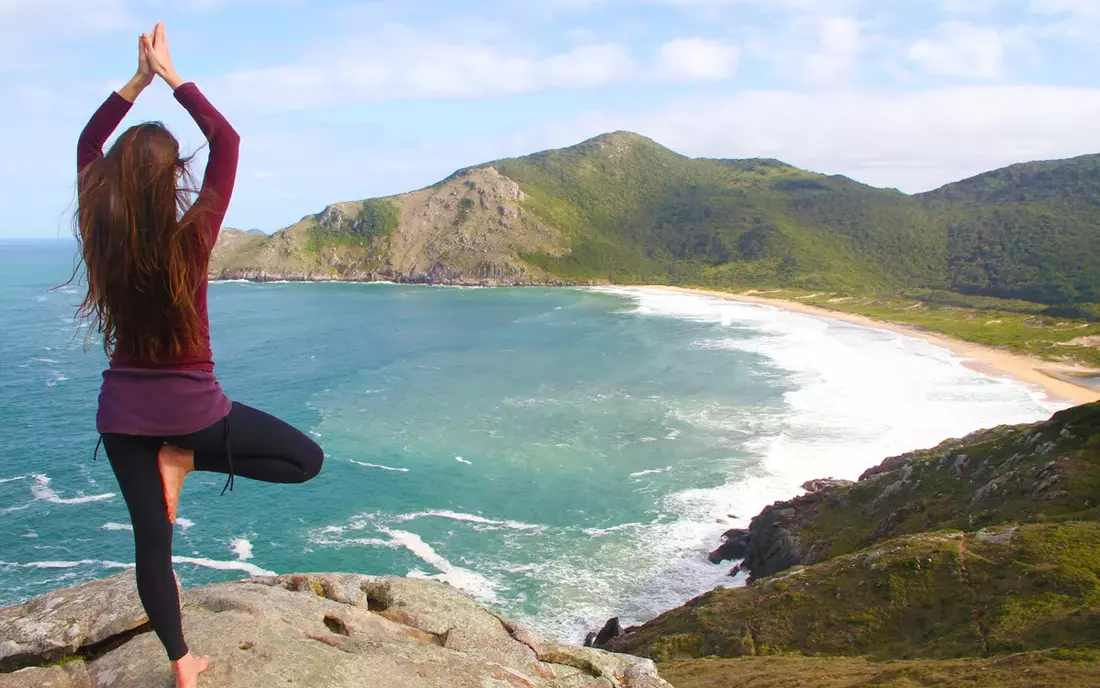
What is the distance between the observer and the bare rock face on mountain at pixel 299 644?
6480mm

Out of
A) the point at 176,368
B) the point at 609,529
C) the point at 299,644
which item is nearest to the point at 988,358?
the point at 609,529

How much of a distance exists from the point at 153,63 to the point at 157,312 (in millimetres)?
1621

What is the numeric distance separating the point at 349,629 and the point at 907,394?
2488 inches

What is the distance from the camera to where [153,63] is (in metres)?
4.64

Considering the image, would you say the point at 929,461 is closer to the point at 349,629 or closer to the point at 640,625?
the point at 640,625

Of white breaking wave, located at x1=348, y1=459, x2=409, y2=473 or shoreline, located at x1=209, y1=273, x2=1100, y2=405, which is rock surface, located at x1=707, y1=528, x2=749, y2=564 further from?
shoreline, located at x1=209, y1=273, x2=1100, y2=405

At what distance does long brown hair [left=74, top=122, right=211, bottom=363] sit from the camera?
4180 mm

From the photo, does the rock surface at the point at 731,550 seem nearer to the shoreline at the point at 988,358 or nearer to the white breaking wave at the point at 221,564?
the white breaking wave at the point at 221,564

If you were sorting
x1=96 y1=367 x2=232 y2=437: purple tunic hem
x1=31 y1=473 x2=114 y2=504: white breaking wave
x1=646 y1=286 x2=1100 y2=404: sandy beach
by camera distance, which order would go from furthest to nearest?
x1=646 y1=286 x2=1100 y2=404: sandy beach
x1=31 y1=473 x2=114 y2=504: white breaking wave
x1=96 y1=367 x2=232 y2=437: purple tunic hem

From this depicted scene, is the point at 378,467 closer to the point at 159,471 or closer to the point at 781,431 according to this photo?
the point at 781,431

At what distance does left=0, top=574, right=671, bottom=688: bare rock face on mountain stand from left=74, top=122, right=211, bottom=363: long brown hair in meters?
3.34

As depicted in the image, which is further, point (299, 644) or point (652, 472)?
point (652, 472)

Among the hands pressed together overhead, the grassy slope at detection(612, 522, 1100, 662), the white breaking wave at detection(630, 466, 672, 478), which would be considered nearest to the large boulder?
the hands pressed together overhead

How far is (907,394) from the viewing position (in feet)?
205
